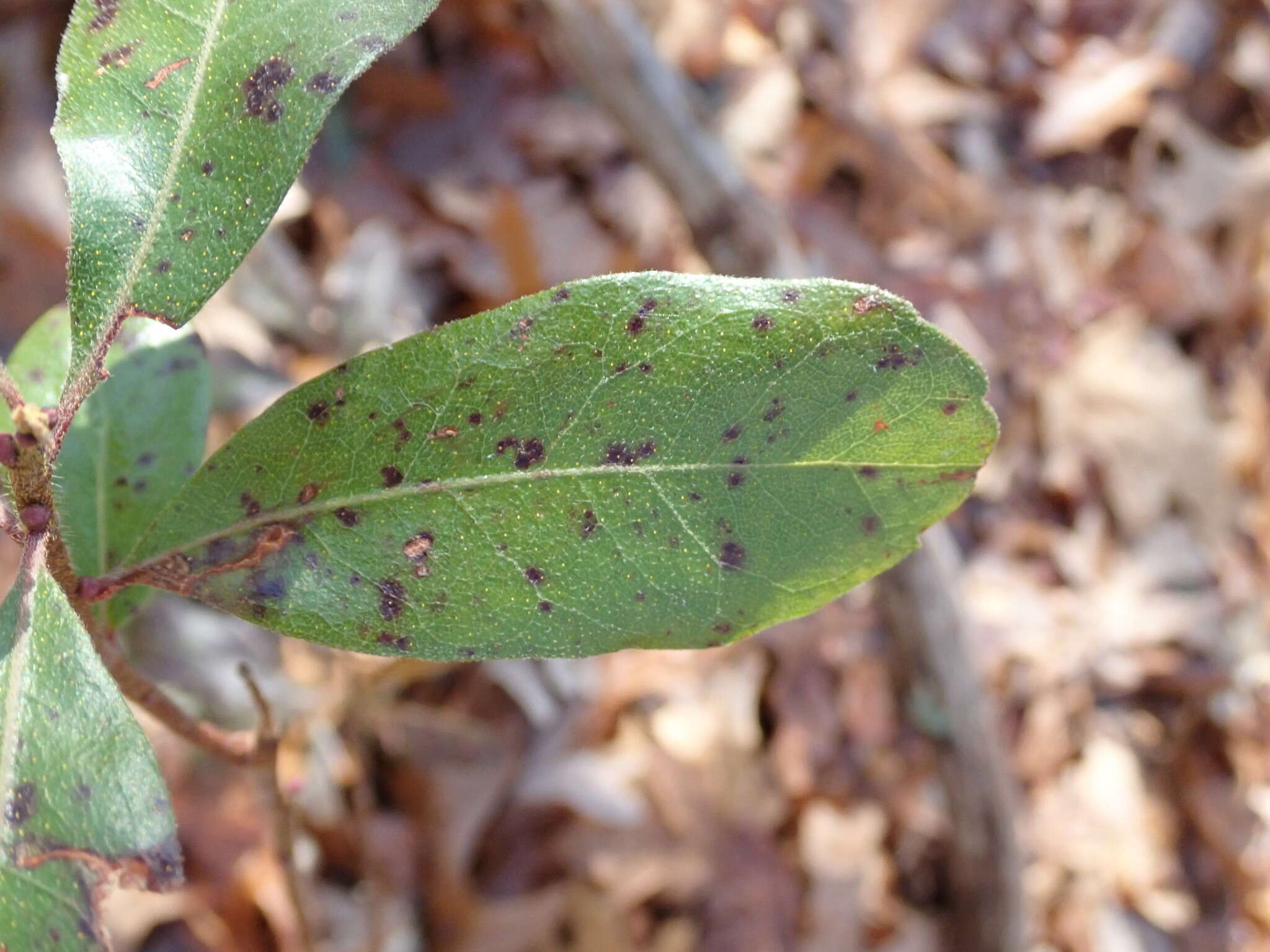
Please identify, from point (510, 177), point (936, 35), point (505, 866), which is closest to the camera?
point (505, 866)

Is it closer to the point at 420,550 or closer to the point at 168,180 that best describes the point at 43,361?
the point at 168,180

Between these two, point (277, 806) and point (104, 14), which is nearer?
point (104, 14)

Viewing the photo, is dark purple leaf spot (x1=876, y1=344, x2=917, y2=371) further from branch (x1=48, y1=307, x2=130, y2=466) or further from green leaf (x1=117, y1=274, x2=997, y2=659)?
branch (x1=48, y1=307, x2=130, y2=466)

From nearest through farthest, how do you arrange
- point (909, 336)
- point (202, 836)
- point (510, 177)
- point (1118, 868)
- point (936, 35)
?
point (909, 336) < point (202, 836) < point (1118, 868) < point (510, 177) < point (936, 35)

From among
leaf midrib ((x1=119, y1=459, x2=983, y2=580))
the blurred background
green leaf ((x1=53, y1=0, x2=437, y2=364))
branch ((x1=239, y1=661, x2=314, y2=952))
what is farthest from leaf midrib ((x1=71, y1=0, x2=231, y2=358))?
the blurred background

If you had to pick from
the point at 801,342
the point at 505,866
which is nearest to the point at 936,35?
the point at 505,866

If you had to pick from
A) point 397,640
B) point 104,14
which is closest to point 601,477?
point 397,640

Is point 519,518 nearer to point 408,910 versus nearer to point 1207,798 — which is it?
point 408,910
